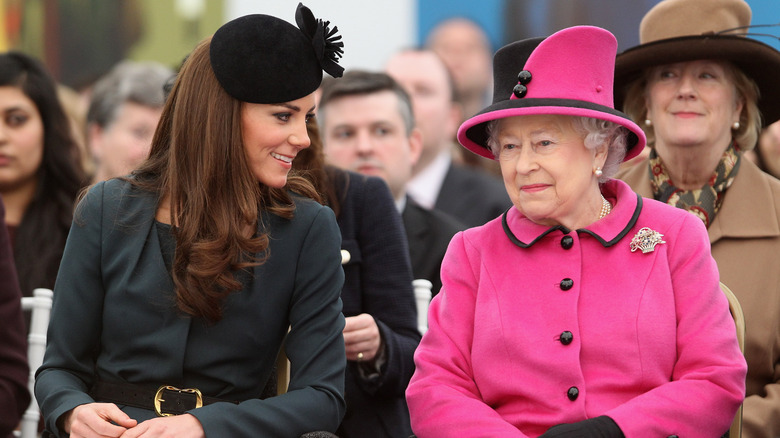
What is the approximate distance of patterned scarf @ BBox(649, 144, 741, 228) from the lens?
181 inches

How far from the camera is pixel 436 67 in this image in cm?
899

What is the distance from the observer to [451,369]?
3.58 metres

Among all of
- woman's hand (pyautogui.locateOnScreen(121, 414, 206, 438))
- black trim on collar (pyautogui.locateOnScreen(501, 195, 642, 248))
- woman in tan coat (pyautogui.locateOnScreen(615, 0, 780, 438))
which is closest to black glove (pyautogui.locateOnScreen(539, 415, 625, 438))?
black trim on collar (pyautogui.locateOnScreen(501, 195, 642, 248))

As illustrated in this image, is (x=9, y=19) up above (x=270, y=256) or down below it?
below

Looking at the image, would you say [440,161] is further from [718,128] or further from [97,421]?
[97,421]

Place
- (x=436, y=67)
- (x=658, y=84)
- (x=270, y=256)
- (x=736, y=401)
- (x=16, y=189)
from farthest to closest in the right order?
(x=436, y=67) < (x=16, y=189) < (x=658, y=84) < (x=270, y=256) < (x=736, y=401)

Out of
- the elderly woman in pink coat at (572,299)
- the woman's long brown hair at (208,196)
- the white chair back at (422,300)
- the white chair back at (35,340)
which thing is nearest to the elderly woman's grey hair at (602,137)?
the elderly woman in pink coat at (572,299)

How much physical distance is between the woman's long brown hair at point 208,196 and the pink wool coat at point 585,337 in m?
0.67

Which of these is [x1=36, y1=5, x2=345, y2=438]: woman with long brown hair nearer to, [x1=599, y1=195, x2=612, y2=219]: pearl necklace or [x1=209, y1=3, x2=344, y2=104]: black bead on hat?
[x1=209, y1=3, x2=344, y2=104]: black bead on hat

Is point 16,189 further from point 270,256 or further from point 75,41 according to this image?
point 75,41

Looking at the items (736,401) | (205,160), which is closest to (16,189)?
(205,160)

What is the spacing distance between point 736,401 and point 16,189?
153 inches

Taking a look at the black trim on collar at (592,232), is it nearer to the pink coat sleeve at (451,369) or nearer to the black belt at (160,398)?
the pink coat sleeve at (451,369)

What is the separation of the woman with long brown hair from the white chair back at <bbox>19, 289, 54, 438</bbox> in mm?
1035
